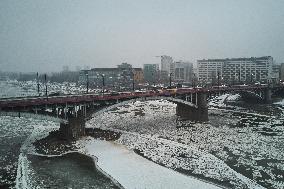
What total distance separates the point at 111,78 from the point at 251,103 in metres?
115

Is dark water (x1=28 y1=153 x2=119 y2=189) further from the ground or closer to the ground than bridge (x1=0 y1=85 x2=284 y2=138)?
closer to the ground

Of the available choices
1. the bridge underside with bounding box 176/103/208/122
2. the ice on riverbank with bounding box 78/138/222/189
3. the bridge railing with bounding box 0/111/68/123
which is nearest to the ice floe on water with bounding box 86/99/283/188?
the ice on riverbank with bounding box 78/138/222/189

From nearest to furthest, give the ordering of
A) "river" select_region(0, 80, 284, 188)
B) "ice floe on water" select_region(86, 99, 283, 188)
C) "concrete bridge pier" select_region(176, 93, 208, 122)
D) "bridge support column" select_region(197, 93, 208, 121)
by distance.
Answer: "river" select_region(0, 80, 284, 188)
"ice floe on water" select_region(86, 99, 283, 188)
"bridge support column" select_region(197, 93, 208, 121)
"concrete bridge pier" select_region(176, 93, 208, 122)

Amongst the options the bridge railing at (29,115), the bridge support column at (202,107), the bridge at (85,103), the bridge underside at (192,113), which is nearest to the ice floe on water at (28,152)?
the bridge at (85,103)

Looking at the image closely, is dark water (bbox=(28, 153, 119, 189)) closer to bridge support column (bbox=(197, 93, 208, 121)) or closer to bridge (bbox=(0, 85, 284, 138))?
bridge (bbox=(0, 85, 284, 138))

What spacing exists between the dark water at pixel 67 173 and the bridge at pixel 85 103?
7787mm

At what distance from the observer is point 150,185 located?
2747 cm

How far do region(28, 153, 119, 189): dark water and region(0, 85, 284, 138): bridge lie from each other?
7.79m

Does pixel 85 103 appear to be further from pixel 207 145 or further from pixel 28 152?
pixel 207 145

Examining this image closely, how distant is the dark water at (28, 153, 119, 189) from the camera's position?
28.6m

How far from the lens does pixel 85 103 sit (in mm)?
48281

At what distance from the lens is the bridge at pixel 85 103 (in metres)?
42.3

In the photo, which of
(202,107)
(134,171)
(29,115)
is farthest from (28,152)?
(202,107)

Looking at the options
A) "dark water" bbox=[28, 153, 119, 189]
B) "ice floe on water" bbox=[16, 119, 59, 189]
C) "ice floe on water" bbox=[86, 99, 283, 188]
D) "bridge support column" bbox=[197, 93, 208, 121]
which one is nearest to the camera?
"dark water" bbox=[28, 153, 119, 189]
